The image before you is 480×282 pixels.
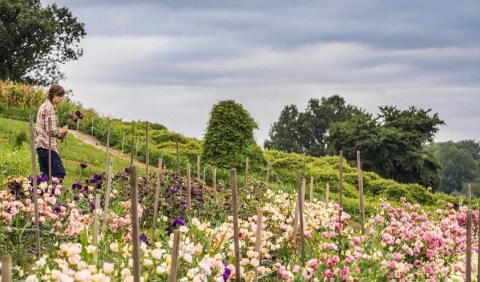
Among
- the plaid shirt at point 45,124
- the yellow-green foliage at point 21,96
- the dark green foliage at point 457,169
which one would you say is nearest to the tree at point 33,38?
the yellow-green foliage at point 21,96

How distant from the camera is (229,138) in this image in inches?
604

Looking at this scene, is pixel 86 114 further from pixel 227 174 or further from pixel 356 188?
pixel 356 188

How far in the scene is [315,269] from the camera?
16.3ft

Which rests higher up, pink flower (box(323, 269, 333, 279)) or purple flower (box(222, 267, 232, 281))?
purple flower (box(222, 267, 232, 281))

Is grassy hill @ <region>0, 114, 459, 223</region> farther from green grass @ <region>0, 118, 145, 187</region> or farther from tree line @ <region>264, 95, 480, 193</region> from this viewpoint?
tree line @ <region>264, 95, 480, 193</region>

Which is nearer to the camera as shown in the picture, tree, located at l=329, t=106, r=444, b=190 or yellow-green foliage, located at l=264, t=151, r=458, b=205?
yellow-green foliage, located at l=264, t=151, r=458, b=205

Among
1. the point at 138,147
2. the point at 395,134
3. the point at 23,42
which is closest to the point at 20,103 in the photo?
the point at 138,147

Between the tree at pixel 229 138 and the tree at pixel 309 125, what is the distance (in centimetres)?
3673

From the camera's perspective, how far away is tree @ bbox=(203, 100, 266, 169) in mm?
15266

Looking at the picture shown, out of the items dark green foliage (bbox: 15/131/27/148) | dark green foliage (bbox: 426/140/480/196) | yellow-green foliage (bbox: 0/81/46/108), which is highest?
yellow-green foliage (bbox: 0/81/46/108)

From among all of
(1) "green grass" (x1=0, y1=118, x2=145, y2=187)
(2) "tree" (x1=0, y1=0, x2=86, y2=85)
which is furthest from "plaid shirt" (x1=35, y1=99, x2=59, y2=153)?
(2) "tree" (x1=0, y1=0, x2=86, y2=85)

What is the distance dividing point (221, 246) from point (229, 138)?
9.57 meters

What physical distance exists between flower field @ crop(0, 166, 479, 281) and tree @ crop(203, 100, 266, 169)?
6476mm

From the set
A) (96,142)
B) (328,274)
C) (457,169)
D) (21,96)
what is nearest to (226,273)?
(328,274)
